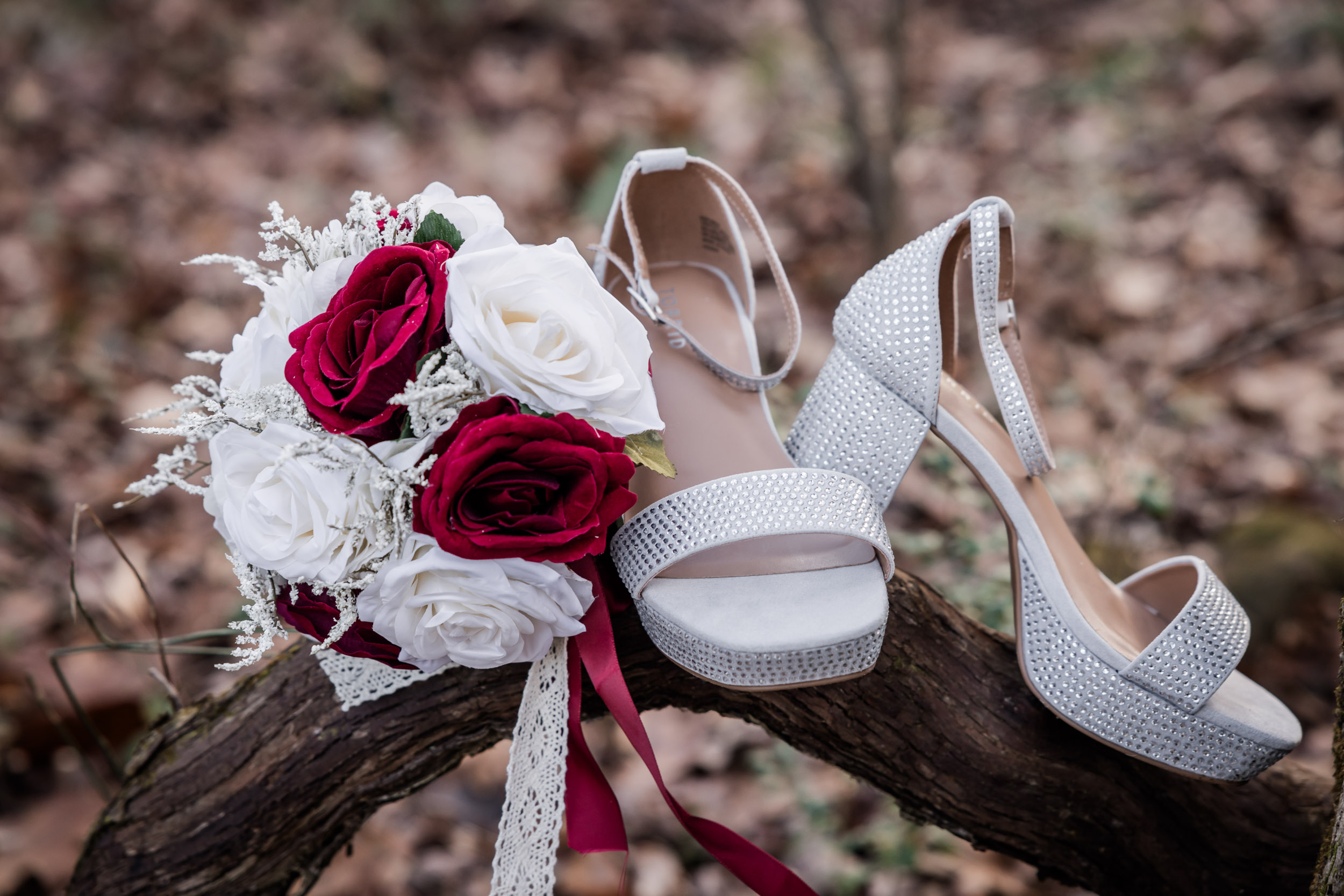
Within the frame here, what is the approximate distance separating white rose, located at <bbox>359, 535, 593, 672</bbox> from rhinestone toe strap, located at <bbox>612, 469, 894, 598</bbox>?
14 cm

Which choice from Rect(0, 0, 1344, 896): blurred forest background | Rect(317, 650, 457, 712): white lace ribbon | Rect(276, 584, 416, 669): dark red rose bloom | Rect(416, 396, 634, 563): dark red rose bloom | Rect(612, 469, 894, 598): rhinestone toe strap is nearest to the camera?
Rect(416, 396, 634, 563): dark red rose bloom

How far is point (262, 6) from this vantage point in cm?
441

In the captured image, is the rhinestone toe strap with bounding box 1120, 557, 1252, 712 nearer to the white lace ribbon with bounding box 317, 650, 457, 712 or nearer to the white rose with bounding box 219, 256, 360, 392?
the white lace ribbon with bounding box 317, 650, 457, 712

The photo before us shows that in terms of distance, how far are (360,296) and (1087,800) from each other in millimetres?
1128

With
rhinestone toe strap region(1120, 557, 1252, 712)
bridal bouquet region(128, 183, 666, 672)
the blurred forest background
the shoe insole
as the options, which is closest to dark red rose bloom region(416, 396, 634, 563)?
bridal bouquet region(128, 183, 666, 672)

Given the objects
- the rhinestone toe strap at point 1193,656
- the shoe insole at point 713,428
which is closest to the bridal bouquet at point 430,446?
the shoe insole at point 713,428

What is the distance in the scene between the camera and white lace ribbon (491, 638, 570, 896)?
1.00 meters

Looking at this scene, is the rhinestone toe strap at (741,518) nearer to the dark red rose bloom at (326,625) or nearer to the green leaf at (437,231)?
the dark red rose bloom at (326,625)

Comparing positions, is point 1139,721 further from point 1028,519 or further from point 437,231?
point 437,231

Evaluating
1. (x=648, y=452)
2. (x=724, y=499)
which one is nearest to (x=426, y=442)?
(x=648, y=452)

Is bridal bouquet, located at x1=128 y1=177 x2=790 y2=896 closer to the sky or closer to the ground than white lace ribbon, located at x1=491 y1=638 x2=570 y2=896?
closer to the sky

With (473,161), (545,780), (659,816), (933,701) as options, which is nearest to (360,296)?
(545,780)

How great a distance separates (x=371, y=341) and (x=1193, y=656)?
1043 mm

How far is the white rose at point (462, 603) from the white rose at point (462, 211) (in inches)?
14.3
